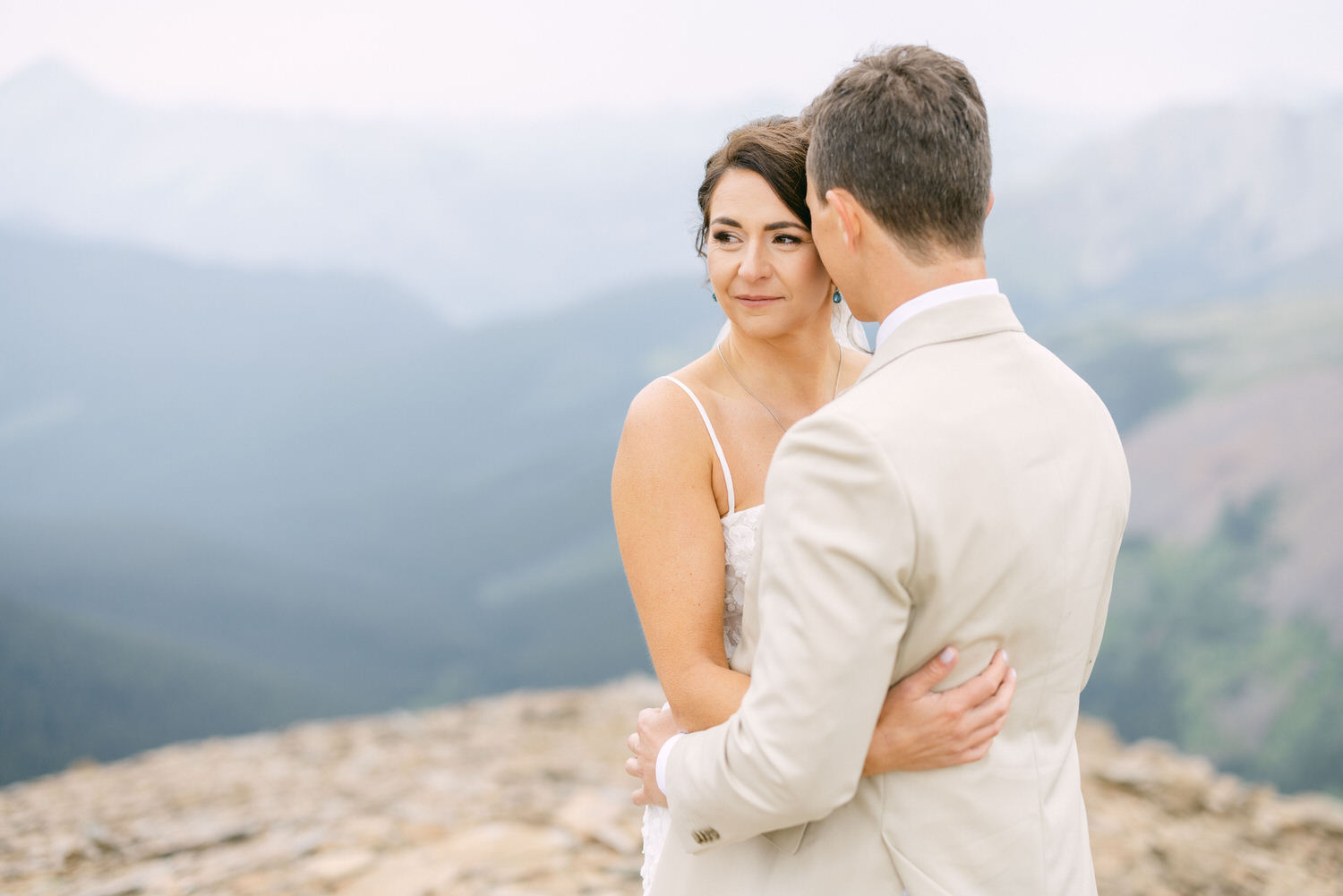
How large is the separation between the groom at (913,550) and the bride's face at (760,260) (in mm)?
367

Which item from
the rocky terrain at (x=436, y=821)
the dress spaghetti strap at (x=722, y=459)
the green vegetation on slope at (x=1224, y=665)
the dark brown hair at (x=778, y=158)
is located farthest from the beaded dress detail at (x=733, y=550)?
the green vegetation on slope at (x=1224, y=665)

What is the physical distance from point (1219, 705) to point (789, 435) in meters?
10.6

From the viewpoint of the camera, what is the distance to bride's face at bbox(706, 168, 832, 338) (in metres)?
1.71

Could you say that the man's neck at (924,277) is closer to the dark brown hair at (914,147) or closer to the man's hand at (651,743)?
the dark brown hair at (914,147)

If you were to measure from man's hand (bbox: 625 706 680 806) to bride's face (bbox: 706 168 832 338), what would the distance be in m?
0.70

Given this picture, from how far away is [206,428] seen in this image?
62.3 feet

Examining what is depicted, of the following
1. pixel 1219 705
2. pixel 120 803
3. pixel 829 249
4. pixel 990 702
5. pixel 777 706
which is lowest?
pixel 1219 705

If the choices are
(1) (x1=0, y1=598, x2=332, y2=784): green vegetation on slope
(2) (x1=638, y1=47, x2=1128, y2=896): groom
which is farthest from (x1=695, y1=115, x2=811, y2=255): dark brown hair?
(1) (x1=0, y1=598, x2=332, y2=784): green vegetation on slope

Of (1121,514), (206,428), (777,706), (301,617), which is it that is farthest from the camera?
(206,428)

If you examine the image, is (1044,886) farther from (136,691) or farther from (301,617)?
(301,617)

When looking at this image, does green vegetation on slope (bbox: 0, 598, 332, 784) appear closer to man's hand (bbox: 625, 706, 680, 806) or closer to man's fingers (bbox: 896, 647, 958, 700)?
man's hand (bbox: 625, 706, 680, 806)

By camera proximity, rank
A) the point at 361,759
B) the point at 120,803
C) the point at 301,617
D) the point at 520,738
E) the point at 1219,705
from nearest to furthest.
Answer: the point at 120,803 → the point at 361,759 → the point at 520,738 → the point at 1219,705 → the point at 301,617

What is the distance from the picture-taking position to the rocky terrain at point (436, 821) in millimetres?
4008

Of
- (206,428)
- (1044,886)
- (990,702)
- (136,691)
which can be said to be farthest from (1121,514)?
(206,428)
